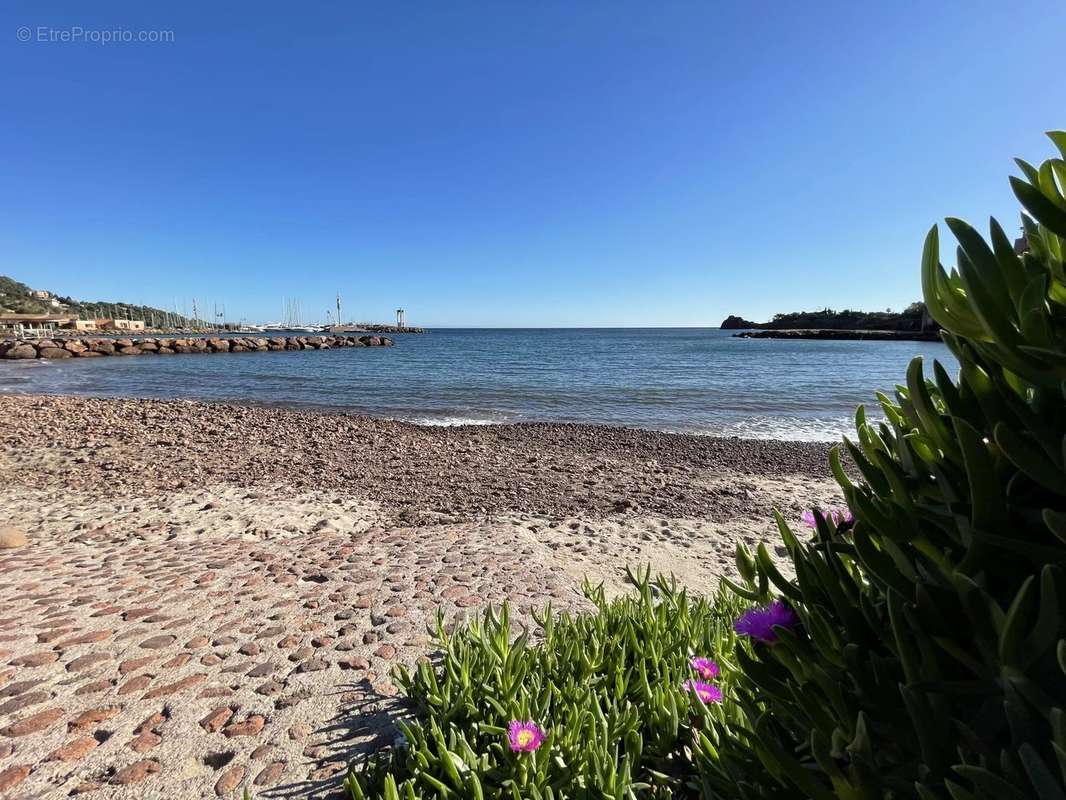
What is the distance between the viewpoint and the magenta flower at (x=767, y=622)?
111 cm

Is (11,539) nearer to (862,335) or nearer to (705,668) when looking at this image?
(705,668)

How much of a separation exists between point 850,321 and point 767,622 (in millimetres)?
130711

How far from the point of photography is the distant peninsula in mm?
89519

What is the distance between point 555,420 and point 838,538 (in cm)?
1502

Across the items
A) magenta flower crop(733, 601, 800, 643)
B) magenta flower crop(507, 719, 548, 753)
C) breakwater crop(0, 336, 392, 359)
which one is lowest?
magenta flower crop(507, 719, 548, 753)

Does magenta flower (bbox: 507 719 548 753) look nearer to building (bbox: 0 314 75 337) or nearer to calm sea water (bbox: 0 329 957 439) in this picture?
calm sea water (bbox: 0 329 957 439)

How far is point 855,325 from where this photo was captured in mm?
108188

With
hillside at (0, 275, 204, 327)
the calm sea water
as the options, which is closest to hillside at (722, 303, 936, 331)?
the calm sea water

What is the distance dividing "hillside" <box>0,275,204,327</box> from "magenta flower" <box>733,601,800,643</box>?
122m

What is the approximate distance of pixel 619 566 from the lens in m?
5.39

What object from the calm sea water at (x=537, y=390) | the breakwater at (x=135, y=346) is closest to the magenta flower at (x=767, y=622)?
the calm sea water at (x=537, y=390)

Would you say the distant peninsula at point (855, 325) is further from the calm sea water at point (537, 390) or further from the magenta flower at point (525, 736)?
the magenta flower at point (525, 736)

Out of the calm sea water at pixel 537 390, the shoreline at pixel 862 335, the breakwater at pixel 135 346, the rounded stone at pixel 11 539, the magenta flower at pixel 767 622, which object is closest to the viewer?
the magenta flower at pixel 767 622

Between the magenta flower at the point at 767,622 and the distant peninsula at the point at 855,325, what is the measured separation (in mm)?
88326
